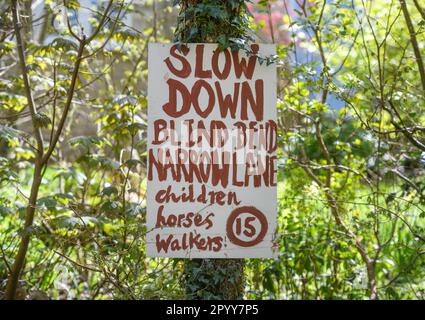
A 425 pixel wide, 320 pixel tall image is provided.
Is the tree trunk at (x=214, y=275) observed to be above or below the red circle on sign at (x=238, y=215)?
below

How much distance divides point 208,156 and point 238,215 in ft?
1.13

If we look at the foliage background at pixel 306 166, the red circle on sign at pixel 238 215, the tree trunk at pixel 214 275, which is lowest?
the tree trunk at pixel 214 275

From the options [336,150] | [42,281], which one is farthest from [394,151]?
[42,281]

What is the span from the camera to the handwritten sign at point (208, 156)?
321 cm

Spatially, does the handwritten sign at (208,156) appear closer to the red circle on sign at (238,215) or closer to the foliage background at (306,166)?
the red circle on sign at (238,215)

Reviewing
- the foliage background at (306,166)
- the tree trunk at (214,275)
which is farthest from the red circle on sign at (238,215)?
the foliage background at (306,166)

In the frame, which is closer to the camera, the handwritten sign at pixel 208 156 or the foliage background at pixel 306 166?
the handwritten sign at pixel 208 156

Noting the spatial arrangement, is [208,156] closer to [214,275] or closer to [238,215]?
[238,215]

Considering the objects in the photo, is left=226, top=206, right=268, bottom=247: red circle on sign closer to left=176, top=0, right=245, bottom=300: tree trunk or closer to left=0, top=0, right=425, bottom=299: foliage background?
left=176, top=0, right=245, bottom=300: tree trunk

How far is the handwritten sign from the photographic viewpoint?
3215 mm

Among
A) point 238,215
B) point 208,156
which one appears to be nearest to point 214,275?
point 238,215

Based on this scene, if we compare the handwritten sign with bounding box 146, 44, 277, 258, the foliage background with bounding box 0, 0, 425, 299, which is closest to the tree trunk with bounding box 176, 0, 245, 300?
the handwritten sign with bounding box 146, 44, 277, 258
